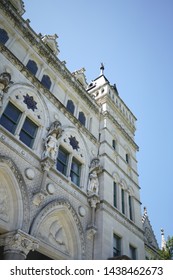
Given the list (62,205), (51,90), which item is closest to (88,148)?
(51,90)

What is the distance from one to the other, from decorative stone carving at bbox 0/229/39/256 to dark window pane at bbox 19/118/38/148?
4704 millimetres

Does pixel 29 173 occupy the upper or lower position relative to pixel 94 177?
lower

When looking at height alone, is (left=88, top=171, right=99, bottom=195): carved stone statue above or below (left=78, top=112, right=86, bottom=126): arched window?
below

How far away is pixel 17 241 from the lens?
10023mm

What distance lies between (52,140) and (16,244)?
5749 mm

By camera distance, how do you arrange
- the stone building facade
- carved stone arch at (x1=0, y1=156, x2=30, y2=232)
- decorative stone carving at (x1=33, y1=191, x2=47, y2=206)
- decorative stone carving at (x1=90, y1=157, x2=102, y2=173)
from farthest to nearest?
decorative stone carving at (x1=90, y1=157, x2=102, y2=173) → decorative stone carving at (x1=33, y1=191, x2=47, y2=206) → the stone building facade → carved stone arch at (x1=0, y1=156, x2=30, y2=232)

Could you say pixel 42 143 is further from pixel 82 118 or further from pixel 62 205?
pixel 82 118

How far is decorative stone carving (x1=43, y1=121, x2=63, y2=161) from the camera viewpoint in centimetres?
1369

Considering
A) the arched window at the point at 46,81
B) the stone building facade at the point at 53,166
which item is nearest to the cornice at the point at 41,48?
the stone building facade at the point at 53,166

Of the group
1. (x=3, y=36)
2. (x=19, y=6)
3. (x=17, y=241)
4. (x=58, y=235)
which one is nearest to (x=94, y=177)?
(x=58, y=235)

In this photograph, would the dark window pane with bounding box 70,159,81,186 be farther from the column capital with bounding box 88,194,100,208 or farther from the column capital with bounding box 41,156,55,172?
the column capital with bounding box 41,156,55,172

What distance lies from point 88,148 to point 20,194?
7.81 metres

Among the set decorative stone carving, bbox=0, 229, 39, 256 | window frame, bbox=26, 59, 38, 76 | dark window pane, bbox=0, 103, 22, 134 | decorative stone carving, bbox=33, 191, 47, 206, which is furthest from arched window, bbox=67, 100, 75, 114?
decorative stone carving, bbox=0, 229, 39, 256

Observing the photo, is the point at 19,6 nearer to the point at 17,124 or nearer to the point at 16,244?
the point at 17,124
